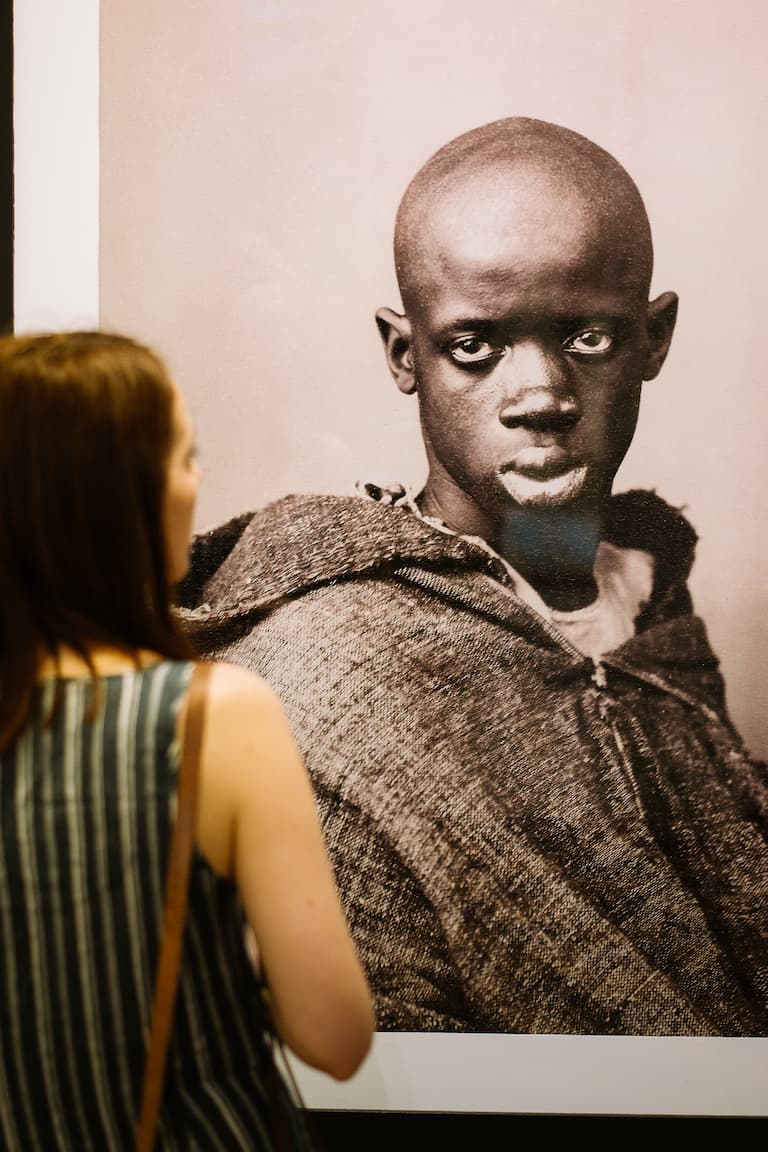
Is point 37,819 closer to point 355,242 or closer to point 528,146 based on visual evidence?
point 355,242

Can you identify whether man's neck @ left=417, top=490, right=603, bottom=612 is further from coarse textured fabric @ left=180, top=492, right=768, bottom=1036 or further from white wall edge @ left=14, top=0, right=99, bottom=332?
white wall edge @ left=14, top=0, right=99, bottom=332

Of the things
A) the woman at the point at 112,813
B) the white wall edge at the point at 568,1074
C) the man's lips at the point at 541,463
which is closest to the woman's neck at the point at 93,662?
the woman at the point at 112,813

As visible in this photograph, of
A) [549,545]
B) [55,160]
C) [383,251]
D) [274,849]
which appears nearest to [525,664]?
[549,545]

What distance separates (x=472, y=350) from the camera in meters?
1.41

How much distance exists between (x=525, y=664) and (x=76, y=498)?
0.81 m

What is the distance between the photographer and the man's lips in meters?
1.40

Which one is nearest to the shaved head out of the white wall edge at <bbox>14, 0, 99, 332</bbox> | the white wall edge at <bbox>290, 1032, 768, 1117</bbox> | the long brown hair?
the white wall edge at <bbox>14, 0, 99, 332</bbox>

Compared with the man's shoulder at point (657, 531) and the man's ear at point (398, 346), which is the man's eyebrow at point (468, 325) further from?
the man's shoulder at point (657, 531)

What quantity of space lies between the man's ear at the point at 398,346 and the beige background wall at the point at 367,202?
0.7 inches

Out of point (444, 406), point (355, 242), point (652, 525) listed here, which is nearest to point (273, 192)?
point (355, 242)

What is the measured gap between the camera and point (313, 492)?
143cm

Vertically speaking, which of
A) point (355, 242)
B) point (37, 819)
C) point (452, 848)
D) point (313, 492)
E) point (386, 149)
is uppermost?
point (386, 149)

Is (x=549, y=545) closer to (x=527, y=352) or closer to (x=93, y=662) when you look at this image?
(x=527, y=352)

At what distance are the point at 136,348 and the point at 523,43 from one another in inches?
37.3
